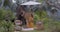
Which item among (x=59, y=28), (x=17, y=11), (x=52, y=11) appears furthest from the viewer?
(x=52, y=11)

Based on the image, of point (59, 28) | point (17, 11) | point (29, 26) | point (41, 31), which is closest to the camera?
point (59, 28)

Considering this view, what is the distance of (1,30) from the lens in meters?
4.86

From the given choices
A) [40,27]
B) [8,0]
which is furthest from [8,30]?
[8,0]

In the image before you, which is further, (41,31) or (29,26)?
(29,26)

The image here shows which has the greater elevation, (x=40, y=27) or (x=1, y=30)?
(x=1, y=30)

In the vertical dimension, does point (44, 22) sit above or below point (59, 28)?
below

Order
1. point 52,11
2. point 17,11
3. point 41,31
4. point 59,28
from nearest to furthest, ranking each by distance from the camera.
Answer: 1. point 59,28
2. point 41,31
3. point 17,11
4. point 52,11

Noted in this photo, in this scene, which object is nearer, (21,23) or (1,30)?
(1,30)

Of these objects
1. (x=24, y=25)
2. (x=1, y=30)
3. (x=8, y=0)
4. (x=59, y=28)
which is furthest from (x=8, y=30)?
(x=8, y=0)

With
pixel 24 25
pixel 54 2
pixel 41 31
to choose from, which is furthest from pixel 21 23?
pixel 54 2

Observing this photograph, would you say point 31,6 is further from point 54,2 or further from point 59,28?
point 59,28

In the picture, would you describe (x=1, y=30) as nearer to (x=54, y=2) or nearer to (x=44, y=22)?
(x=44, y=22)

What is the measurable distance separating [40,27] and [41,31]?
0.39 meters

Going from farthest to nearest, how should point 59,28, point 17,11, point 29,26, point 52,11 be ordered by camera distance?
point 52,11 < point 17,11 < point 29,26 < point 59,28
